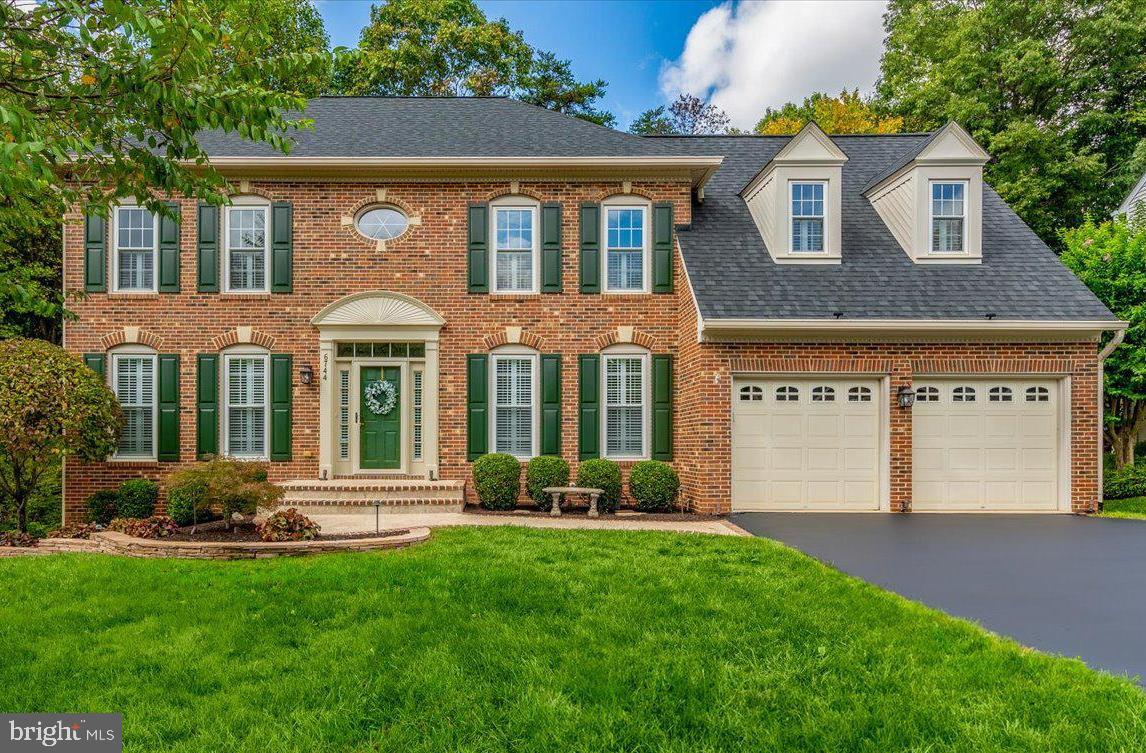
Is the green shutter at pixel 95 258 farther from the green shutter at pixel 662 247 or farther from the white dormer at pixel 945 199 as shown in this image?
the white dormer at pixel 945 199

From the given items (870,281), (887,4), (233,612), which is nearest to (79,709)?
(233,612)

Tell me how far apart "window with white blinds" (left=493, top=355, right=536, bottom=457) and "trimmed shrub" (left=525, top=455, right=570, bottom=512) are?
593 millimetres

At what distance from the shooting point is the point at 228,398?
10.7 m

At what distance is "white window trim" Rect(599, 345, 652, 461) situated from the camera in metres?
10.8

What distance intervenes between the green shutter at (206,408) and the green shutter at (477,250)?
445 centimetres

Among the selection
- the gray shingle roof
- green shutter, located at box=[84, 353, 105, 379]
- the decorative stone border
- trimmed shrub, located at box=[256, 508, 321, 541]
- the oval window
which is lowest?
the decorative stone border

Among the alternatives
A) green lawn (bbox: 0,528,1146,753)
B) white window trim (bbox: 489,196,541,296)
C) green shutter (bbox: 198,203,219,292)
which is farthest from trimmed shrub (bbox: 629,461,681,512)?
green shutter (bbox: 198,203,219,292)

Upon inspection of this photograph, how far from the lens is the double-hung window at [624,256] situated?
36.0ft

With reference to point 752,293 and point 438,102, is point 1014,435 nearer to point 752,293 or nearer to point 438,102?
point 752,293

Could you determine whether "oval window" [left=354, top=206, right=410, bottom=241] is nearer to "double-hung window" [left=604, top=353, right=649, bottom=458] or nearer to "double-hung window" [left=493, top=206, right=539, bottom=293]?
"double-hung window" [left=493, top=206, right=539, bottom=293]

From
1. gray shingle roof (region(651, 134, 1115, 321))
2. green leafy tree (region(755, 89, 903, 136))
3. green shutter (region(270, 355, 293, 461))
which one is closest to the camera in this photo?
gray shingle roof (region(651, 134, 1115, 321))

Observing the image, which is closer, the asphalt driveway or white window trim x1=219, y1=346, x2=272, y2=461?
the asphalt driveway

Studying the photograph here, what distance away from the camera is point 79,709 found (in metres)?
3.35

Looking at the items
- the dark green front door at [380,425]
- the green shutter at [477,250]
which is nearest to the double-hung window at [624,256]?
the green shutter at [477,250]
